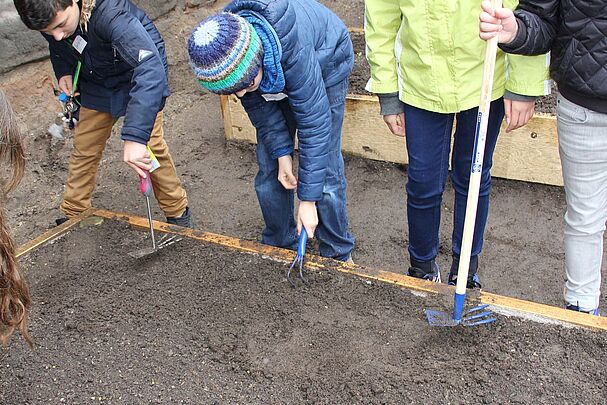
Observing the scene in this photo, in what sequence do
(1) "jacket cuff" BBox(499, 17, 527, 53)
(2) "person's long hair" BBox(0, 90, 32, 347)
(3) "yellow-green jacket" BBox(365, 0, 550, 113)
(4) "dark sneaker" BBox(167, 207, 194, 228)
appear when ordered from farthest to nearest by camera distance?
(4) "dark sneaker" BBox(167, 207, 194, 228) → (3) "yellow-green jacket" BBox(365, 0, 550, 113) → (1) "jacket cuff" BBox(499, 17, 527, 53) → (2) "person's long hair" BBox(0, 90, 32, 347)

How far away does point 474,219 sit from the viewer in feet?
5.85

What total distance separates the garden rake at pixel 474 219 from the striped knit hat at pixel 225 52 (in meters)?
0.65

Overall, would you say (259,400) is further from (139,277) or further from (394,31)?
(394,31)

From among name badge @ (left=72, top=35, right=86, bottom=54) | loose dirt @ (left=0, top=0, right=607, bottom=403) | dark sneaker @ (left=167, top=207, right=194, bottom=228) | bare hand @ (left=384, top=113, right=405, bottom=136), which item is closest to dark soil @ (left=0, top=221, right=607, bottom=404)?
loose dirt @ (left=0, top=0, right=607, bottom=403)

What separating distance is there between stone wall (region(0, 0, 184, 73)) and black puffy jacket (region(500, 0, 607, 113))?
2.60 meters

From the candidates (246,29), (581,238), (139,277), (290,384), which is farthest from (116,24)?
(581,238)

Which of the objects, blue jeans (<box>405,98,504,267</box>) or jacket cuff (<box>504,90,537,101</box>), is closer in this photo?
jacket cuff (<box>504,90,537,101</box>)

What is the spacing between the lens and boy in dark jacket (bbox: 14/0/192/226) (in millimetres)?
2180

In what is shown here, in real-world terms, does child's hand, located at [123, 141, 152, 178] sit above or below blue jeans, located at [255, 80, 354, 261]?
above

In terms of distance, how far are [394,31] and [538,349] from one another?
1082 mm

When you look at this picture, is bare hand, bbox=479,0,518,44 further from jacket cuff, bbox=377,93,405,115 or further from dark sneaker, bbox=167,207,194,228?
dark sneaker, bbox=167,207,194,228

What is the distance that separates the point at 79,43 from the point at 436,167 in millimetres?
1425

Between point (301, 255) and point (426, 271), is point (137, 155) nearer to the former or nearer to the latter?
point (301, 255)

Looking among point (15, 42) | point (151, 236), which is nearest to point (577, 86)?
point (151, 236)
